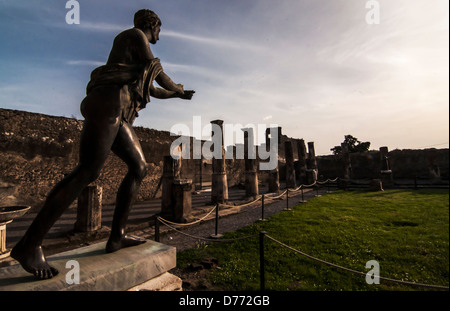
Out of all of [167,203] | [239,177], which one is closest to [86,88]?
[167,203]

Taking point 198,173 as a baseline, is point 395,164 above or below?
above

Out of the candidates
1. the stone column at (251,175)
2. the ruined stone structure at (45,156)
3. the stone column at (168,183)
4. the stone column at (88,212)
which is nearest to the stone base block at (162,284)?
the stone column at (88,212)

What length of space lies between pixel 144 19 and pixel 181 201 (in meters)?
4.76

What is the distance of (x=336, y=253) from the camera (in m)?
3.62

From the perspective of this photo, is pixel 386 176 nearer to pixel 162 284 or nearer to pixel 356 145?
pixel 162 284

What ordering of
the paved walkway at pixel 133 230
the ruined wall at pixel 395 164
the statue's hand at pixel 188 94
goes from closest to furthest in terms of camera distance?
the statue's hand at pixel 188 94 → the paved walkway at pixel 133 230 → the ruined wall at pixel 395 164

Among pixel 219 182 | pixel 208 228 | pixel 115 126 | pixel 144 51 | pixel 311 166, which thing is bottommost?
pixel 208 228

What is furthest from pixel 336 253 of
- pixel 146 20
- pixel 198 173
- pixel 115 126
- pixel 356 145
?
pixel 356 145

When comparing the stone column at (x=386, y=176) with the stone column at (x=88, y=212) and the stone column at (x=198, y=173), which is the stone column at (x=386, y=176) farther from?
the stone column at (x=88, y=212)

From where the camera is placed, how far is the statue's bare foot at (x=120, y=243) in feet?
6.16

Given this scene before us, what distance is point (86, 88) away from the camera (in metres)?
1.84

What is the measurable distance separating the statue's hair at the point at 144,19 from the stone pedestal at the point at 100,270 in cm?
206

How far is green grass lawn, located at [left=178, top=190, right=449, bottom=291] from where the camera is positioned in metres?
2.80
